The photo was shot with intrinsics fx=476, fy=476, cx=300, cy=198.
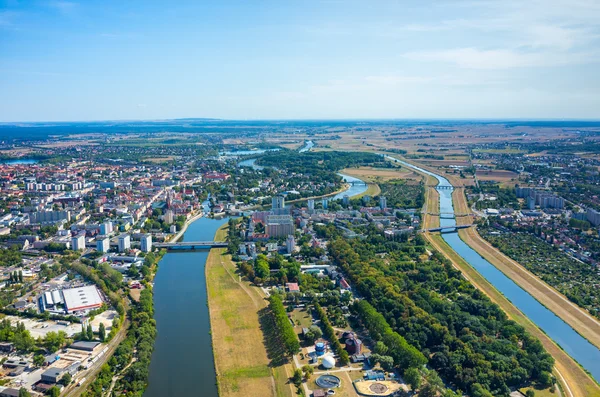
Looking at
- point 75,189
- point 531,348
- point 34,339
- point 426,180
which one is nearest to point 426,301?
point 531,348

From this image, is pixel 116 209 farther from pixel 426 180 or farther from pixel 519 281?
pixel 426 180

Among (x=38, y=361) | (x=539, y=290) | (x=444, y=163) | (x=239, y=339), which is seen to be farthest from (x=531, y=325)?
(x=444, y=163)

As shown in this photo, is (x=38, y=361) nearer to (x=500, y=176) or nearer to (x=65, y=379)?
(x=65, y=379)

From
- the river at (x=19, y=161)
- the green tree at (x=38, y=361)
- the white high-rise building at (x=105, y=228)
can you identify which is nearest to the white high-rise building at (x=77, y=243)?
the white high-rise building at (x=105, y=228)

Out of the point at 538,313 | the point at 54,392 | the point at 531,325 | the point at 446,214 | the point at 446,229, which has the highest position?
the point at 446,214

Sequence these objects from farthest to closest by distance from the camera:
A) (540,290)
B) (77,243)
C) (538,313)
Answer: (77,243)
(540,290)
(538,313)

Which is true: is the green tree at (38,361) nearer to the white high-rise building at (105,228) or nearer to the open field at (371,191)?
the white high-rise building at (105,228)

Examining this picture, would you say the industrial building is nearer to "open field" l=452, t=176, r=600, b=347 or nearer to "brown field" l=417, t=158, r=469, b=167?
"open field" l=452, t=176, r=600, b=347
